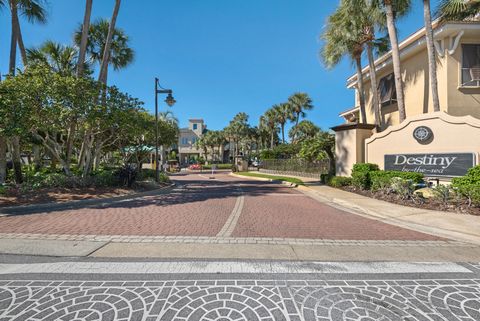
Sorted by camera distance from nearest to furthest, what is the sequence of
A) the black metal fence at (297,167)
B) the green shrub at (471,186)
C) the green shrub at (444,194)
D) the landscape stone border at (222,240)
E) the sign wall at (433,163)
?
the landscape stone border at (222,240)
the green shrub at (471,186)
the green shrub at (444,194)
the sign wall at (433,163)
the black metal fence at (297,167)

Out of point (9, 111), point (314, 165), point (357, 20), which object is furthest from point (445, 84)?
point (9, 111)

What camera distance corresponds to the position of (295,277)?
3566 millimetres

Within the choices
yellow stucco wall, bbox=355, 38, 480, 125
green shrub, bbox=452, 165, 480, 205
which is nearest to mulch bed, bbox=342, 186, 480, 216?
green shrub, bbox=452, 165, 480, 205

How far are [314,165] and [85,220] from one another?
58.7ft

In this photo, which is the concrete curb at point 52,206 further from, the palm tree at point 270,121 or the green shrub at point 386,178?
the palm tree at point 270,121

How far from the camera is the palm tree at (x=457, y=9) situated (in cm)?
1059

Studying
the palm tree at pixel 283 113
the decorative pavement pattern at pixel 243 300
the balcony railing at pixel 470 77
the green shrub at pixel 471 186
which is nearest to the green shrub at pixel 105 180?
the decorative pavement pattern at pixel 243 300

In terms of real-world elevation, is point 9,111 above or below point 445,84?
below

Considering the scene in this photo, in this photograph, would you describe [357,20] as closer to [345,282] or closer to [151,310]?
[345,282]

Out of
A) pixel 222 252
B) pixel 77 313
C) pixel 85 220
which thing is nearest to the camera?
pixel 77 313

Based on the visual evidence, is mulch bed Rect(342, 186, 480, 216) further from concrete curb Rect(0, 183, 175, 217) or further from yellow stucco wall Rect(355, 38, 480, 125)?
concrete curb Rect(0, 183, 175, 217)

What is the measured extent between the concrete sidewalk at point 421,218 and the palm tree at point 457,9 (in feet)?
30.5

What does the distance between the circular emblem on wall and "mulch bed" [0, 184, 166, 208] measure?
521 inches

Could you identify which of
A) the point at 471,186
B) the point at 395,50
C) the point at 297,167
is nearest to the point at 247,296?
the point at 471,186
